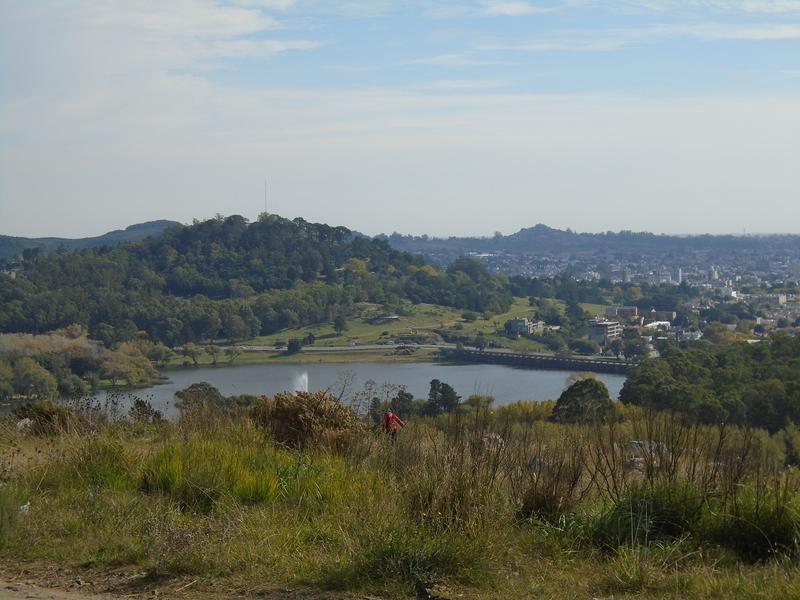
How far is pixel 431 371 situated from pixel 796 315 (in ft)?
135

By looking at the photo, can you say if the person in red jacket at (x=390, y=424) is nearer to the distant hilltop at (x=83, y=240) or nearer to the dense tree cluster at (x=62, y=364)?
the dense tree cluster at (x=62, y=364)

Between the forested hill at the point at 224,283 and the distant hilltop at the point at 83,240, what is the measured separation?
13.8 m

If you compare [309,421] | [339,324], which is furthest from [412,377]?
[309,421]

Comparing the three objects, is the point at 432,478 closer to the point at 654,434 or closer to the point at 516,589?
the point at 516,589

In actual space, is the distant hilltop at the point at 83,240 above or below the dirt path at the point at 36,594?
above

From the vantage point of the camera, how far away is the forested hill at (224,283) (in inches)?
2509

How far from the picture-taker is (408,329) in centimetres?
7100

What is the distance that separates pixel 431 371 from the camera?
52906 mm

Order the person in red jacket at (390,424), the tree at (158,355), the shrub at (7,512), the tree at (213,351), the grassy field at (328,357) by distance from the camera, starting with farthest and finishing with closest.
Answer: the tree at (213,351) → the grassy field at (328,357) → the tree at (158,355) → the person in red jacket at (390,424) → the shrub at (7,512)

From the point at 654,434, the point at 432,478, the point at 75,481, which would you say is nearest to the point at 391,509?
the point at 432,478

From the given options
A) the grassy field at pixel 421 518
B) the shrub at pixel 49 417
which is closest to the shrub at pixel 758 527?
the grassy field at pixel 421 518

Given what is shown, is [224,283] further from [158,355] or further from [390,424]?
[390,424]

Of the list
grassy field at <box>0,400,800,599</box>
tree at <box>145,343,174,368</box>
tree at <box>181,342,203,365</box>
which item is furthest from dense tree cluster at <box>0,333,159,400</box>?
grassy field at <box>0,400,800,599</box>

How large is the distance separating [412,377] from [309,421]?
42334mm
